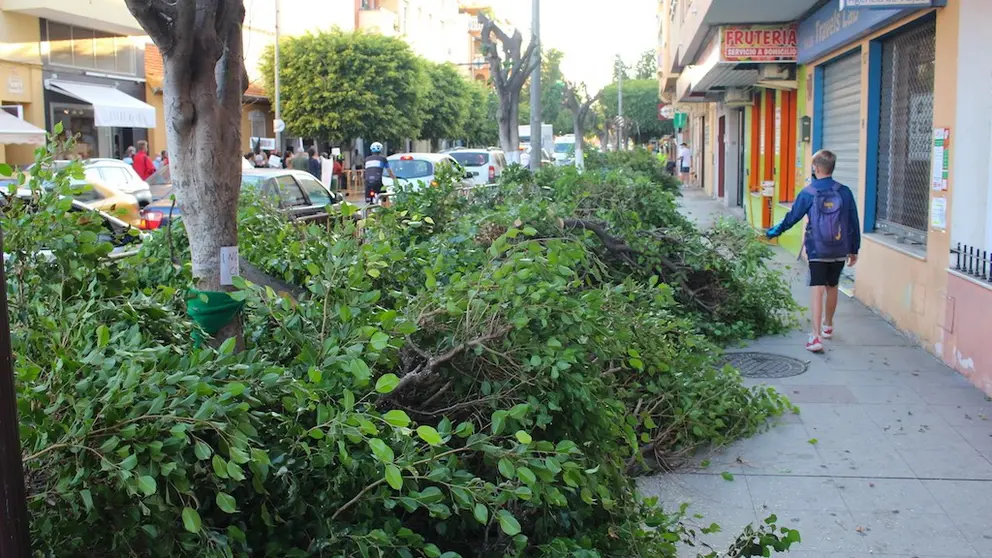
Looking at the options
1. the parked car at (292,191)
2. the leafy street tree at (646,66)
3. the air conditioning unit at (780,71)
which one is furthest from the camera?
the leafy street tree at (646,66)

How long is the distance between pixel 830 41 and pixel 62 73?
23427 mm

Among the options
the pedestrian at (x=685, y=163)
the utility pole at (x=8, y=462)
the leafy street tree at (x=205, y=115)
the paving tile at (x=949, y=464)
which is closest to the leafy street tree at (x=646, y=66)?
the pedestrian at (x=685, y=163)

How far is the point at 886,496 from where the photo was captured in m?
5.02

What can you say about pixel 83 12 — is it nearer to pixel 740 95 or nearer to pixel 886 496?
pixel 740 95

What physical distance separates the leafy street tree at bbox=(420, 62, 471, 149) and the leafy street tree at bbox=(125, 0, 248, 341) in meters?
44.5

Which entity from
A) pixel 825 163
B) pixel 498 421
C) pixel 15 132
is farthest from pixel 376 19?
pixel 498 421

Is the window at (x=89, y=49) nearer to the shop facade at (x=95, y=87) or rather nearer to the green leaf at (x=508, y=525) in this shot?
the shop facade at (x=95, y=87)

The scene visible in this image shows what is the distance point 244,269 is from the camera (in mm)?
4820

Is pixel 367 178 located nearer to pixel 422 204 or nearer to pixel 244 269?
pixel 422 204

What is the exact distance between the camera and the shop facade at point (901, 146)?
306 inches

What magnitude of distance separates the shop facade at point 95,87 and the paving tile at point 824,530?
996 inches

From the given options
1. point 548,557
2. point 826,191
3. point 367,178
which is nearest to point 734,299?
point 826,191

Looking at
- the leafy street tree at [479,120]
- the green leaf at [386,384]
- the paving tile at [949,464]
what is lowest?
the paving tile at [949,464]

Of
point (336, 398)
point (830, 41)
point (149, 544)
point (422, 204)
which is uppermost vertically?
point (830, 41)
